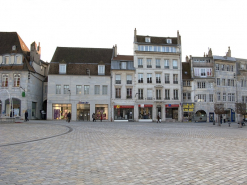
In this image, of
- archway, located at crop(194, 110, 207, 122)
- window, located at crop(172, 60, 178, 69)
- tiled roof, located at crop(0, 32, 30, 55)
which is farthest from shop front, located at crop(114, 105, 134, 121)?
tiled roof, located at crop(0, 32, 30, 55)

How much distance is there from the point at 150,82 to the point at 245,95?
20.5 meters

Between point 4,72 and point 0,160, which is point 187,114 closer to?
point 4,72

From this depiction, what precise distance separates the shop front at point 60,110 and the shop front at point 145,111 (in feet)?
40.8

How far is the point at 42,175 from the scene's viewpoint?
5348mm

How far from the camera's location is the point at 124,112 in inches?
1713

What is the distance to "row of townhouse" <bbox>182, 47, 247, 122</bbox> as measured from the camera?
46.2 meters

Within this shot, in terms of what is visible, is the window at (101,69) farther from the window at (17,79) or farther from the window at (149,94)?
the window at (17,79)

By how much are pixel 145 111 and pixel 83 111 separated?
11.1 meters

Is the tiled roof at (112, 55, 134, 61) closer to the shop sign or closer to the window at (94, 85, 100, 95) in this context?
the window at (94, 85, 100, 95)

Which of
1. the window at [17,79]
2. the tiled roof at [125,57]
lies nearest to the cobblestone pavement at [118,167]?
the window at [17,79]

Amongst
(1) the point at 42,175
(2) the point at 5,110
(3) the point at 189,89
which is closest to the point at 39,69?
(2) the point at 5,110

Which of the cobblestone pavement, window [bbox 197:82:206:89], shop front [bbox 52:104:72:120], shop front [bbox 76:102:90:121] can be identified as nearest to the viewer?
the cobblestone pavement

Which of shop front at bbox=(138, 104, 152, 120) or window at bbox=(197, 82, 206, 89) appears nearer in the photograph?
shop front at bbox=(138, 104, 152, 120)

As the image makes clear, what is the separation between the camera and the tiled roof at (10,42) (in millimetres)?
40875
